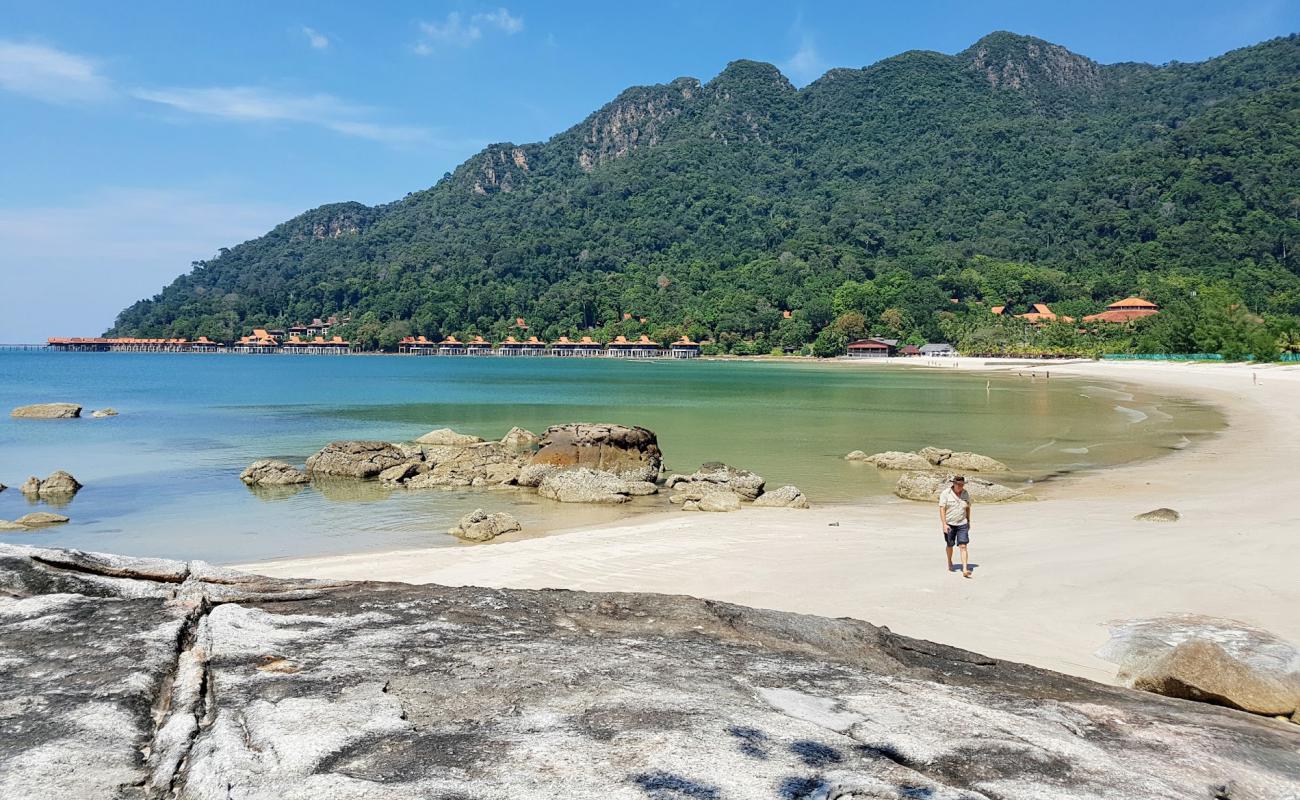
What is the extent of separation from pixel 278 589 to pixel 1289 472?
23930mm

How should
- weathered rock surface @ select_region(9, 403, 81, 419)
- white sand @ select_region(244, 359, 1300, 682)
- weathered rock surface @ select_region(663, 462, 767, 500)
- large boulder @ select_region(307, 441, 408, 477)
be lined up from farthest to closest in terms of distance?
weathered rock surface @ select_region(9, 403, 81, 419)
large boulder @ select_region(307, 441, 408, 477)
weathered rock surface @ select_region(663, 462, 767, 500)
white sand @ select_region(244, 359, 1300, 682)

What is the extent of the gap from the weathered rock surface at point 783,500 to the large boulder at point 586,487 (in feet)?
10.8

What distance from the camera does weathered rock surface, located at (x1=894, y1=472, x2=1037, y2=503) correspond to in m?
18.3

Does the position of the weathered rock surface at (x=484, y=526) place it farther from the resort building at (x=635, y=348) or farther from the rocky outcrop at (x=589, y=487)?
the resort building at (x=635, y=348)

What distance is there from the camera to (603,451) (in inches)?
882

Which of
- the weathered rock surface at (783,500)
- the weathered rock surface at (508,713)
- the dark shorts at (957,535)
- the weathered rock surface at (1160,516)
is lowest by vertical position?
the weathered rock surface at (783,500)

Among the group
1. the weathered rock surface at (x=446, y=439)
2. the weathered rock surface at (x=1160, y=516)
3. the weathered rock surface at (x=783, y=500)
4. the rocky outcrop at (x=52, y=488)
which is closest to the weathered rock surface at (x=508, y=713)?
the weathered rock surface at (x=1160, y=516)

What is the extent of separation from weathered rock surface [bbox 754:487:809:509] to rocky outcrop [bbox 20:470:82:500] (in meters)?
16.6

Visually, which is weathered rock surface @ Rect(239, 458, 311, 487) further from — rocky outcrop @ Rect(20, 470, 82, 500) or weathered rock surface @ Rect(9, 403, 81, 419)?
weathered rock surface @ Rect(9, 403, 81, 419)

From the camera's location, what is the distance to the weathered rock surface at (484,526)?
15438 mm

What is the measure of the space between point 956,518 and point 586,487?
10.1 meters

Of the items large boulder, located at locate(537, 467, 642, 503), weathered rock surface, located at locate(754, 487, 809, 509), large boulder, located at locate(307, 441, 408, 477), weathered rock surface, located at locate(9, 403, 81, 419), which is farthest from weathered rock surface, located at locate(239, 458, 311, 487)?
weathered rock surface, located at locate(9, 403, 81, 419)

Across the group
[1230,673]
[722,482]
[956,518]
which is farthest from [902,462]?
[1230,673]

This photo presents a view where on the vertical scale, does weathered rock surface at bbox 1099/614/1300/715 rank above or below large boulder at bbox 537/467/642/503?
above
